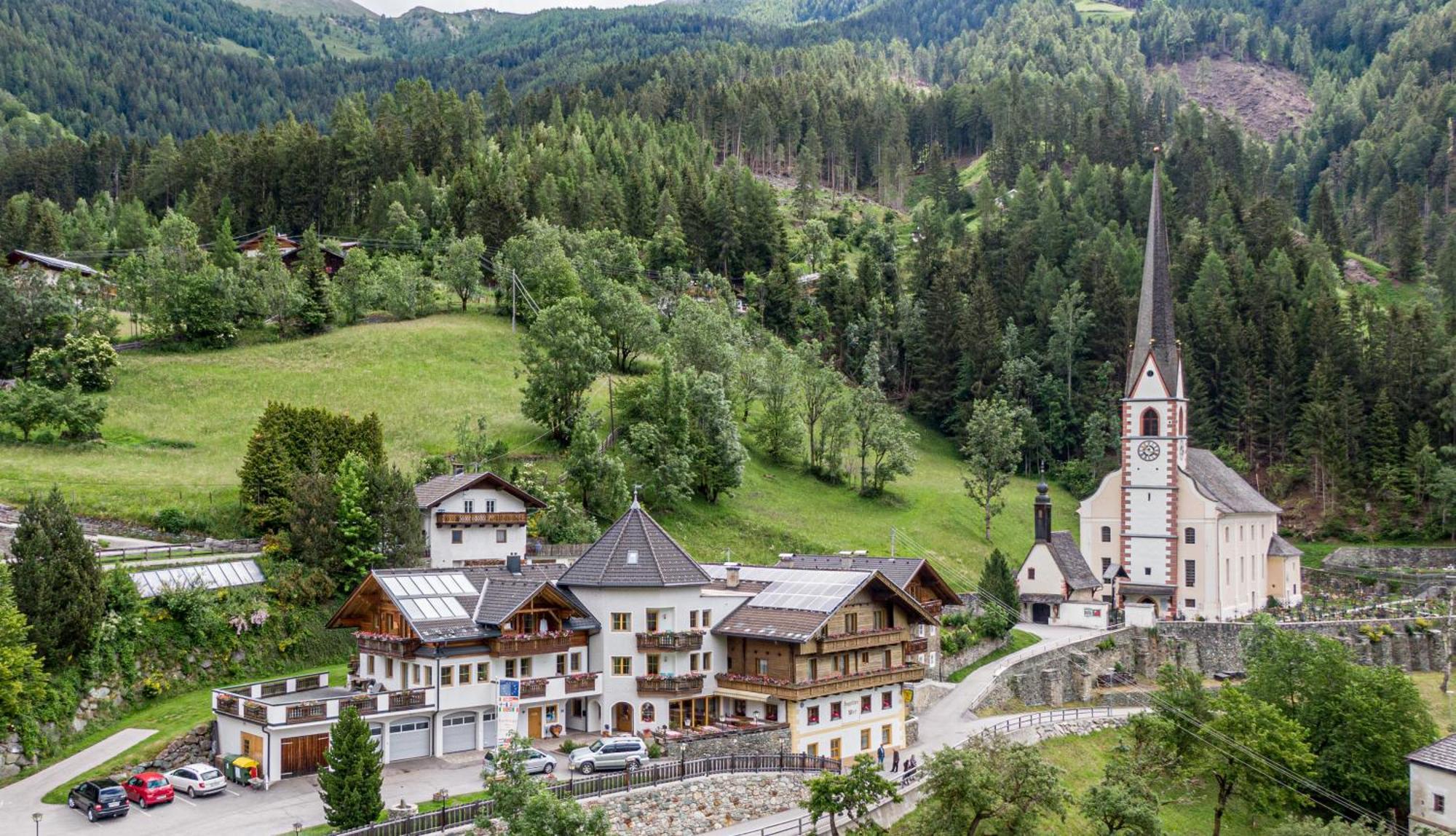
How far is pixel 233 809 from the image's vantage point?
36406 mm

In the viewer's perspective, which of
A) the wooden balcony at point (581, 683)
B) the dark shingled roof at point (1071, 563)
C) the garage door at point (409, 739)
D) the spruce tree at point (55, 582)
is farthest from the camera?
the dark shingled roof at point (1071, 563)

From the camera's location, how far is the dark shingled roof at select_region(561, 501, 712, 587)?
47688 millimetres

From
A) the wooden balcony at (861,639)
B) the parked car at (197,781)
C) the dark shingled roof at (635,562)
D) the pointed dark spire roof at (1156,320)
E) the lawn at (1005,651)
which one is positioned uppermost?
the pointed dark spire roof at (1156,320)

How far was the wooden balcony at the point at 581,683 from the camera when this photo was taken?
150ft

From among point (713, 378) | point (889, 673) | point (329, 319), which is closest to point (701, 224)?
point (329, 319)

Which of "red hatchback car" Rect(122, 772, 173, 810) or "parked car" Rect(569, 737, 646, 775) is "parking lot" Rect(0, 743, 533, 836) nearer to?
"red hatchback car" Rect(122, 772, 173, 810)

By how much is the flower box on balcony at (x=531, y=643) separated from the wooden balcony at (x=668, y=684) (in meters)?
3.13

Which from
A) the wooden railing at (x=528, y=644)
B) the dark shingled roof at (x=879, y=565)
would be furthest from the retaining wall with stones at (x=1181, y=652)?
the wooden railing at (x=528, y=644)

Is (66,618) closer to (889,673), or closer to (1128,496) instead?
(889,673)

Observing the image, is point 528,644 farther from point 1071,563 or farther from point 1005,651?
point 1071,563

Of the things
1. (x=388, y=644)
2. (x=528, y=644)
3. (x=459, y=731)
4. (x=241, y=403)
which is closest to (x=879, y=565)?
(x=528, y=644)

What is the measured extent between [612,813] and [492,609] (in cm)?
1081

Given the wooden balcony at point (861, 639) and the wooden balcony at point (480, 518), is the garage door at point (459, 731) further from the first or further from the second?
the wooden balcony at point (480, 518)

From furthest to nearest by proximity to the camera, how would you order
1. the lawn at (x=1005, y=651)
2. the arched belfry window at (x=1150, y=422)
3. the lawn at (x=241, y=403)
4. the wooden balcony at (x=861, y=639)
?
the arched belfry window at (x=1150, y=422) < the lawn at (x=241, y=403) < the lawn at (x=1005, y=651) < the wooden balcony at (x=861, y=639)
